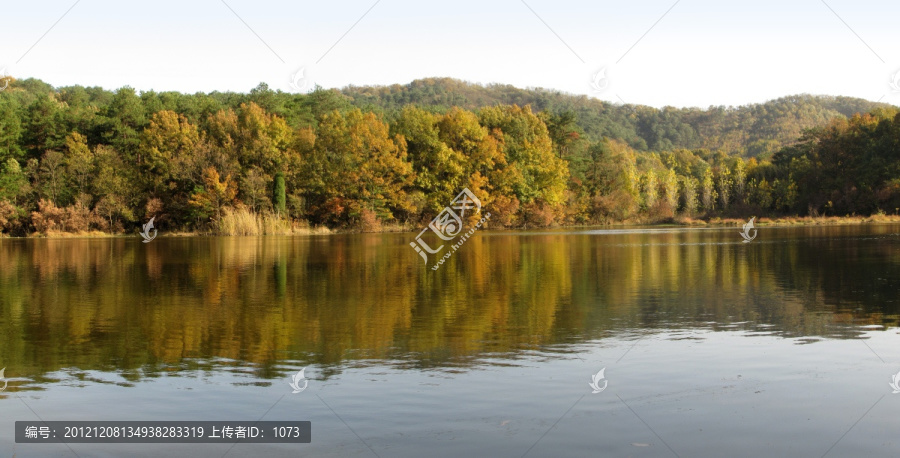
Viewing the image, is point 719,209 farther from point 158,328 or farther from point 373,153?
point 158,328

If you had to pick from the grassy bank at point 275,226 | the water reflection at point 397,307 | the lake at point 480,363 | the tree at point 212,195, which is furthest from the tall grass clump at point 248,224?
the lake at point 480,363

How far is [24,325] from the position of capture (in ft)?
43.2

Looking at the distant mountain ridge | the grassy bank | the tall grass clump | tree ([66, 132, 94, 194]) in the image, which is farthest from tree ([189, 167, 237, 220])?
the distant mountain ridge

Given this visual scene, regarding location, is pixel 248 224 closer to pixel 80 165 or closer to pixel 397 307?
pixel 80 165

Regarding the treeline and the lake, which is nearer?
the lake

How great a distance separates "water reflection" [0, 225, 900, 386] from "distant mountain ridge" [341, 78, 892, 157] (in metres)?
120

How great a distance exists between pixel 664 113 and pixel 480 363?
169 m

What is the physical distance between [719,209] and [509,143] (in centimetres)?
3215

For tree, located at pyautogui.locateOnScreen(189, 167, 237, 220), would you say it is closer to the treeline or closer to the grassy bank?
the treeline

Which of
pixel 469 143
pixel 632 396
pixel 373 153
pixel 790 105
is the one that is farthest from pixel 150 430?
pixel 790 105

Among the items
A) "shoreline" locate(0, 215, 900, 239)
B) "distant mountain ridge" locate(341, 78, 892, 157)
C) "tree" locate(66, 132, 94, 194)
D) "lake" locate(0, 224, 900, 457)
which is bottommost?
"lake" locate(0, 224, 900, 457)

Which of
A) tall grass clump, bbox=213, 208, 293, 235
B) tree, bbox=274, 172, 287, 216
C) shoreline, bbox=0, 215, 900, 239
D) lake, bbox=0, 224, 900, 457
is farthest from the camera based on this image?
tree, bbox=274, 172, 287, 216

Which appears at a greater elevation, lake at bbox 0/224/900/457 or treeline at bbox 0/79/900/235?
treeline at bbox 0/79/900/235

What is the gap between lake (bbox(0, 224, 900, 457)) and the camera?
6789 millimetres
